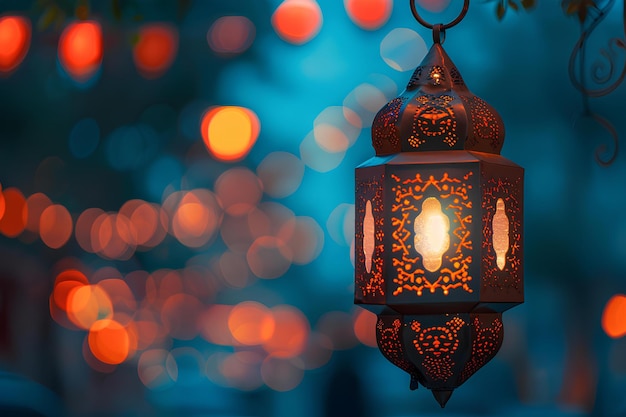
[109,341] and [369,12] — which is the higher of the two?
[369,12]

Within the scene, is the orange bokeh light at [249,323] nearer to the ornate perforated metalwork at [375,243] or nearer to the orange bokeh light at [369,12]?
the orange bokeh light at [369,12]

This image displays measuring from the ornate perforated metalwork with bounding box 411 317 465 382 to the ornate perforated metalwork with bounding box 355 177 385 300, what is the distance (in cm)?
10

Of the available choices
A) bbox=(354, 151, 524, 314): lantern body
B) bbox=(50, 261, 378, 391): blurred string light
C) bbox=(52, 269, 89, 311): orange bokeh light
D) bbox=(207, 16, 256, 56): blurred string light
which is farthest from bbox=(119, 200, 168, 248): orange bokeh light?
bbox=(354, 151, 524, 314): lantern body

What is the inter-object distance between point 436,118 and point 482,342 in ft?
1.37

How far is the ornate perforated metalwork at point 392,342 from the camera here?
188 cm

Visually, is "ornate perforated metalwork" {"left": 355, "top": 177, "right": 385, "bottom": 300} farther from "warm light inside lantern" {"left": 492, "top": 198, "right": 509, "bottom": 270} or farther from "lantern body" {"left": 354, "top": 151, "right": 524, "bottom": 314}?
"warm light inside lantern" {"left": 492, "top": 198, "right": 509, "bottom": 270}

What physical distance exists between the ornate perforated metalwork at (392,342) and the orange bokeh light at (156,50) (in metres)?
1.58

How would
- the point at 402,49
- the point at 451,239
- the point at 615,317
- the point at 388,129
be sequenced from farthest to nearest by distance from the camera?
the point at 402,49, the point at 615,317, the point at 388,129, the point at 451,239

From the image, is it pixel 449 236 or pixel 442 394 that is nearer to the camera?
pixel 449 236

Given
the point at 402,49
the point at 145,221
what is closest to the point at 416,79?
the point at 402,49

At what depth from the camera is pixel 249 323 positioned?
10.5 ft

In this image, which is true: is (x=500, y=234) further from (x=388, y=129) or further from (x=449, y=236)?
(x=388, y=129)

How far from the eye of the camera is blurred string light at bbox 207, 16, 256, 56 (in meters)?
3.22

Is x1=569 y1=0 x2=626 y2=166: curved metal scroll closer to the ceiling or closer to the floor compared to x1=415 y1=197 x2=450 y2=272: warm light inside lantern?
closer to the ceiling
